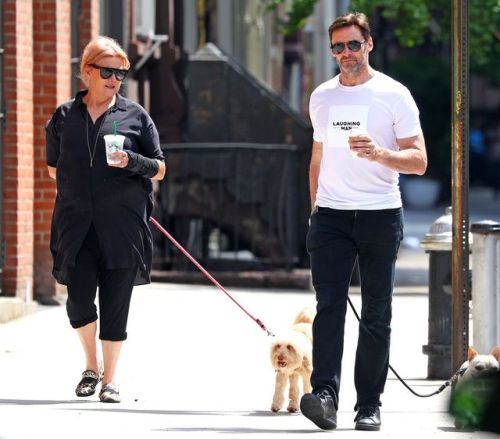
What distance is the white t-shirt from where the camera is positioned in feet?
22.7

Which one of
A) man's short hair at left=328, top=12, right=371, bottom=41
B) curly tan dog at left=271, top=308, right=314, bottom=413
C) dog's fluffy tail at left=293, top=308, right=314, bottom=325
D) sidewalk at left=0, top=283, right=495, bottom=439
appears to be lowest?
sidewalk at left=0, top=283, right=495, bottom=439

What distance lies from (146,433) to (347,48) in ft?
6.38

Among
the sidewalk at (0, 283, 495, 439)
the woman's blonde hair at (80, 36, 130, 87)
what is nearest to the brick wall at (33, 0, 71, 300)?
the sidewalk at (0, 283, 495, 439)

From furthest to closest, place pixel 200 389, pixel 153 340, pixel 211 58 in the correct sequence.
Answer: pixel 211 58 < pixel 153 340 < pixel 200 389

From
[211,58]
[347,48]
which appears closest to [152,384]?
[347,48]

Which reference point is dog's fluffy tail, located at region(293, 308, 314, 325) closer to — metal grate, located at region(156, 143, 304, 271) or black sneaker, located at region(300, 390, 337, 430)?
black sneaker, located at region(300, 390, 337, 430)

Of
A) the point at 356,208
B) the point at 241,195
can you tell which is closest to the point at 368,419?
the point at 356,208

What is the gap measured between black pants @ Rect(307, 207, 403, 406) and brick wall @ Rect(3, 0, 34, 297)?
5.30 metres

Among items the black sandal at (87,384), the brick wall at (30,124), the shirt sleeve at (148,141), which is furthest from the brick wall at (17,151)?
the shirt sleeve at (148,141)

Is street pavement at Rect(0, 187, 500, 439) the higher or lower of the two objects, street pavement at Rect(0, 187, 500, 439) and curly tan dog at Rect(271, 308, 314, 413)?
the lower

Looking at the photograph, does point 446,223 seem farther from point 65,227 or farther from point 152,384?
point 65,227

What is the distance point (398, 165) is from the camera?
22.4 ft

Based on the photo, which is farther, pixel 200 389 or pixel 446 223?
pixel 446 223

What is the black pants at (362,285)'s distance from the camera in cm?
702
